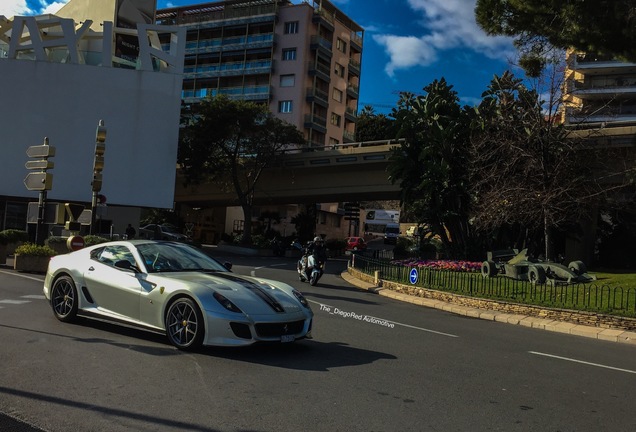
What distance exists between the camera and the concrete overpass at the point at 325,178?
125 ft

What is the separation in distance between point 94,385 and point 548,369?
5574 millimetres

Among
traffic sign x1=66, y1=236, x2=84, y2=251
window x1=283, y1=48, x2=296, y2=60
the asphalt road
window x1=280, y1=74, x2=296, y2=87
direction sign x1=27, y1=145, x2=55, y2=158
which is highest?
window x1=283, y1=48, x2=296, y2=60

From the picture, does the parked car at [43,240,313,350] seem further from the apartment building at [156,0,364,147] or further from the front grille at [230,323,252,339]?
the apartment building at [156,0,364,147]

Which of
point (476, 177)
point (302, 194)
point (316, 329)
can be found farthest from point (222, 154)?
point (316, 329)

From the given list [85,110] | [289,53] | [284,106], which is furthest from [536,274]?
[289,53]

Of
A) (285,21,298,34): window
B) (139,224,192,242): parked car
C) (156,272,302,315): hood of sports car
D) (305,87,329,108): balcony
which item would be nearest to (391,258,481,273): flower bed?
(156,272,302,315): hood of sports car

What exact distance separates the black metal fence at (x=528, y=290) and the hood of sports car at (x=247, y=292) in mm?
8357

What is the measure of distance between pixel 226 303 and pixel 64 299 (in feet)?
10.7

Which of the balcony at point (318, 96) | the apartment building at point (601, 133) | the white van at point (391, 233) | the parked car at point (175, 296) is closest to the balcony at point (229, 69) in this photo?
the balcony at point (318, 96)

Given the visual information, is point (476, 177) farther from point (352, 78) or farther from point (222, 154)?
point (352, 78)

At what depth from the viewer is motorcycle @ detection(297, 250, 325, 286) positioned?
18.0 m

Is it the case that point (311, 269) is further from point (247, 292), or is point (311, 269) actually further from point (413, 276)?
point (247, 292)

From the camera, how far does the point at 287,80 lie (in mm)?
66062

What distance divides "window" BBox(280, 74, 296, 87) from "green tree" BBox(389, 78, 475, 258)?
41.8m
